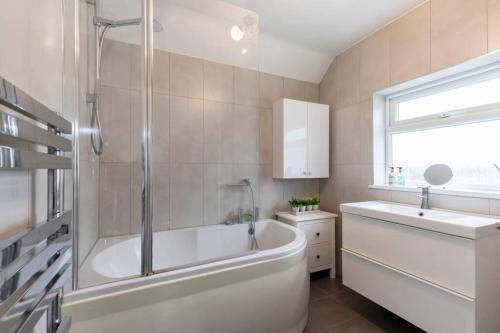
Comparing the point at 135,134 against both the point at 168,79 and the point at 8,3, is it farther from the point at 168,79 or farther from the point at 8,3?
the point at 8,3

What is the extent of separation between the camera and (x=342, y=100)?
8.52ft

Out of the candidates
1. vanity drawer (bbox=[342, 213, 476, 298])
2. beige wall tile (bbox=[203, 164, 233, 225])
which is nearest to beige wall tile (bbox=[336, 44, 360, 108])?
vanity drawer (bbox=[342, 213, 476, 298])

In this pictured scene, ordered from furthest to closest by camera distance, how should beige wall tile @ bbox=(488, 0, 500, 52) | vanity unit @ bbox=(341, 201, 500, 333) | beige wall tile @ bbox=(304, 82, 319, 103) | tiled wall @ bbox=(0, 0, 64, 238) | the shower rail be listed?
beige wall tile @ bbox=(304, 82, 319, 103) < beige wall tile @ bbox=(488, 0, 500, 52) < vanity unit @ bbox=(341, 201, 500, 333) < tiled wall @ bbox=(0, 0, 64, 238) < the shower rail

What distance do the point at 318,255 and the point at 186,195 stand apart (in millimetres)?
1531

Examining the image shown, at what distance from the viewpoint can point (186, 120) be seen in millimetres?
2100

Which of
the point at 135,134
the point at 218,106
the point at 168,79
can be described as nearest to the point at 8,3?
the point at 135,134

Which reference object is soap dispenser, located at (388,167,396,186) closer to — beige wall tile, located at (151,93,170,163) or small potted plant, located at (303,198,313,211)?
small potted plant, located at (303,198,313,211)

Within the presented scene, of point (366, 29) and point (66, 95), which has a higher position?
point (366, 29)

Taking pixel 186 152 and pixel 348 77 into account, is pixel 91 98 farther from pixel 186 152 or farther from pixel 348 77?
pixel 348 77

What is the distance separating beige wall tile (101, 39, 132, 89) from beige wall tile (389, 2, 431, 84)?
226 cm

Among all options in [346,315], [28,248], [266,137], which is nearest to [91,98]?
[28,248]

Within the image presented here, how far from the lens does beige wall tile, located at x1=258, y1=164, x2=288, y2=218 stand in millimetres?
2551

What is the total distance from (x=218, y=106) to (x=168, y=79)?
1.65ft

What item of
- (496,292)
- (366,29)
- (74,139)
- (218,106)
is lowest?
(496,292)
